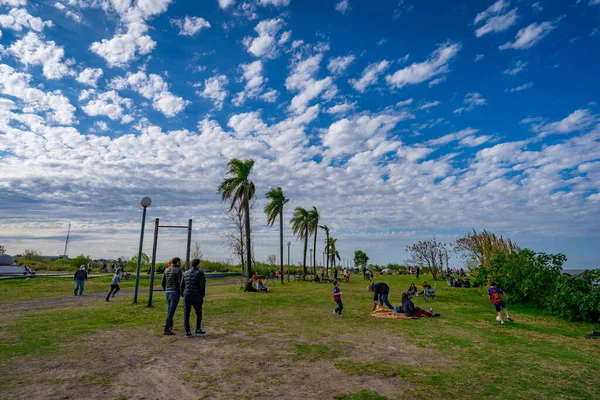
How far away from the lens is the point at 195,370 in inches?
237

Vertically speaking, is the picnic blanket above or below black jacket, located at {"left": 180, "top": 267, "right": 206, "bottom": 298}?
below

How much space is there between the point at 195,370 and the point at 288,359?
1869 mm

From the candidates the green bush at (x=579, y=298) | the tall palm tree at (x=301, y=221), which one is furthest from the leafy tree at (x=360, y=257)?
the green bush at (x=579, y=298)

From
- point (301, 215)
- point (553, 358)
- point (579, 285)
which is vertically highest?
point (301, 215)

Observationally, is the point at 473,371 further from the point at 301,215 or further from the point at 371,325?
the point at 301,215

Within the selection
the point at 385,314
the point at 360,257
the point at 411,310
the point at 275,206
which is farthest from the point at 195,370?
the point at 360,257

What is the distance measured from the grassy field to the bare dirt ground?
0.02 m

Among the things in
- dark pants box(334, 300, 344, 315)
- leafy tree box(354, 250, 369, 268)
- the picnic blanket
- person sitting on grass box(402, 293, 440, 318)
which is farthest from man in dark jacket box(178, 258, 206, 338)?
leafy tree box(354, 250, 369, 268)

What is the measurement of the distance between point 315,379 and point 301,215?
34.4 meters

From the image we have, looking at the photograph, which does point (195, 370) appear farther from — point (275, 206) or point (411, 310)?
point (275, 206)

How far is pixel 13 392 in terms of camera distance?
4.74 m

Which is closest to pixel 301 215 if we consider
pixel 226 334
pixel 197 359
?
pixel 226 334

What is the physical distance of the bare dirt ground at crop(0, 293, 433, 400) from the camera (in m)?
4.97

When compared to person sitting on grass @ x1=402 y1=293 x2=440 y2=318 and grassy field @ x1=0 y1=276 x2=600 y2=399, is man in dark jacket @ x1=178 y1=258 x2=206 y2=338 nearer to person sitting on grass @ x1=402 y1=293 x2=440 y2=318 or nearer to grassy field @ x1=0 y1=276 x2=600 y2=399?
grassy field @ x1=0 y1=276 x2=600 y2=399
